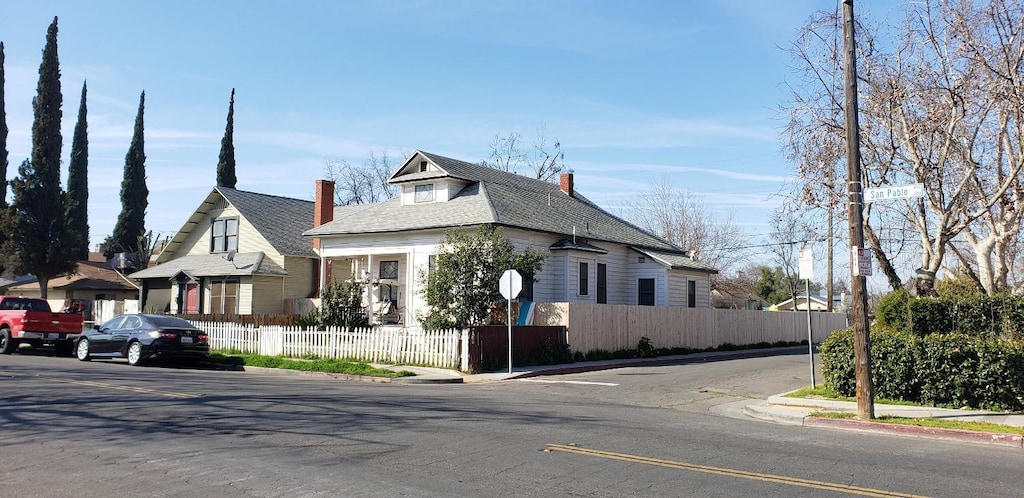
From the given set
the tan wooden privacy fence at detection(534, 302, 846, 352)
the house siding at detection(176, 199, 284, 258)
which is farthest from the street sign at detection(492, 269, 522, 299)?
the house siding at detection(176, 199, 284, 258)

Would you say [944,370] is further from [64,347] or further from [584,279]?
[64,347]

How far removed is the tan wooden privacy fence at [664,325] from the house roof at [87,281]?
114 ft

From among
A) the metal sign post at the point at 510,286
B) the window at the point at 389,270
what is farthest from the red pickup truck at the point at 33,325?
the metal sign post at the point at 510,286

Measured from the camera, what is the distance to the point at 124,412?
468 inches

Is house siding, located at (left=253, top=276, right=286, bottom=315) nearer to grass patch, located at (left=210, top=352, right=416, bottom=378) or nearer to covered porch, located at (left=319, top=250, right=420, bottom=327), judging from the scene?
covered porch, located at (left=319, top=250, right=420, bottom=327)

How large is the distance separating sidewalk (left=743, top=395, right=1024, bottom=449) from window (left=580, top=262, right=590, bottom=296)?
52.7 ft

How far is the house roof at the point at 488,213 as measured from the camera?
30.3 metres

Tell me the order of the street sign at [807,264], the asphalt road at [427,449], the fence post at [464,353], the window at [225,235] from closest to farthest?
the asphalt road at [427,449], the street sign at [807,264], the fence post at [464,353], the window at [225,235]

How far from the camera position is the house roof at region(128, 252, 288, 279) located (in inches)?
1406

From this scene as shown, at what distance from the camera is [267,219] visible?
129 feet

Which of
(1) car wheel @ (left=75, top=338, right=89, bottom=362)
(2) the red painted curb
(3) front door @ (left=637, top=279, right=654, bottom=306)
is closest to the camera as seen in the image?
(2) the red painted curb

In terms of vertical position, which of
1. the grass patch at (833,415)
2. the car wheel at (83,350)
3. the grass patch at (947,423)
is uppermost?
the car wheel at (83,350)

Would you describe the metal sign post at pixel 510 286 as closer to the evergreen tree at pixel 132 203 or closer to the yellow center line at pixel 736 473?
the yellow center line at pixel 736 473

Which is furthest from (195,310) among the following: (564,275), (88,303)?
(564,275)
